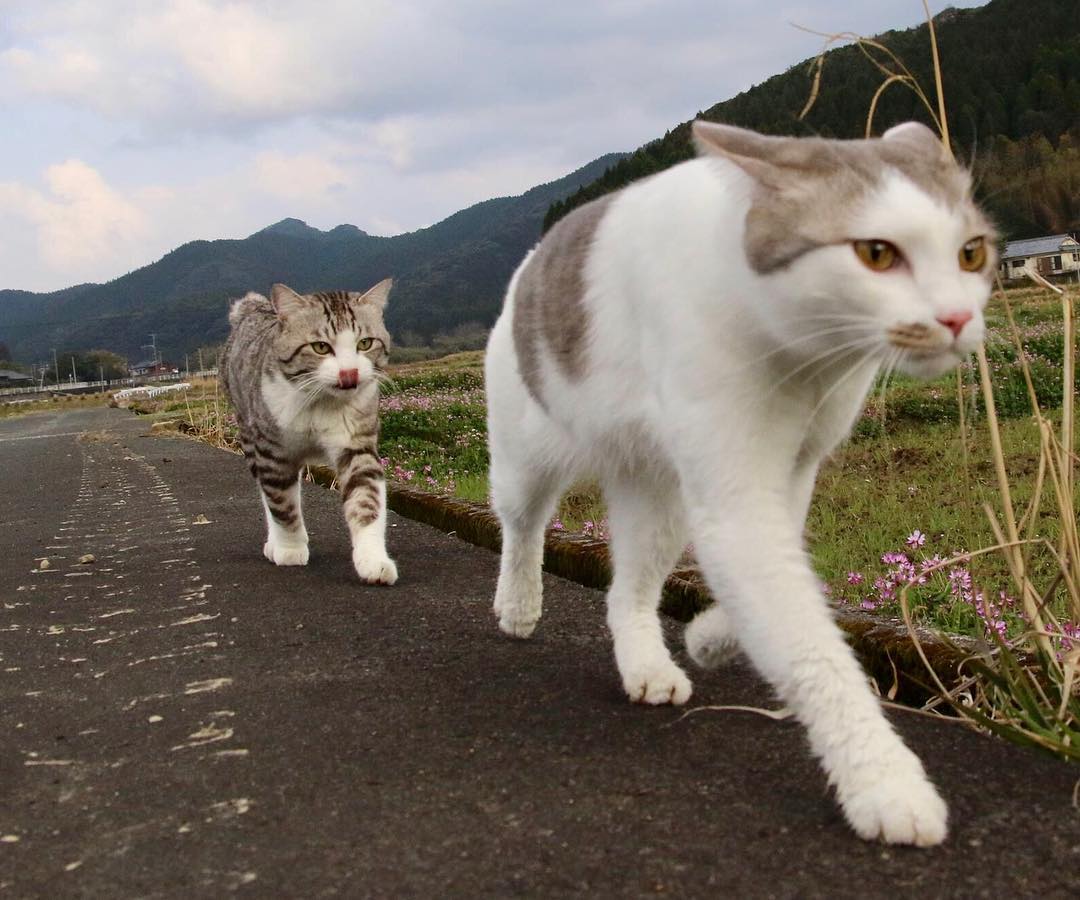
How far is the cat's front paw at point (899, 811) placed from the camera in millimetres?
1788

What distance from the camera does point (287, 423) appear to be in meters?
5.46

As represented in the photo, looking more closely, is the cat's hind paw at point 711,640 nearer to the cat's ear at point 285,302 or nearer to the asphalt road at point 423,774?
the asphalt road at point 423,774

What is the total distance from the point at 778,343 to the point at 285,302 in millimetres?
4086

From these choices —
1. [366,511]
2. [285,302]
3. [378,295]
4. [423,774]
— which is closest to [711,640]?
[423,774]

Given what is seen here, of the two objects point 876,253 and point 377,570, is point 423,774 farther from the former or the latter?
point 377,570

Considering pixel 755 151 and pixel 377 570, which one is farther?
pixel 377 570

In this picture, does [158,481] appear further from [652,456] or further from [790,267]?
[790,267]

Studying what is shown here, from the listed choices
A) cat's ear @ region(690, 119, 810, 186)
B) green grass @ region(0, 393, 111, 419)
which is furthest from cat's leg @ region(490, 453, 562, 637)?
green grass @ region(0, 393, 111, 419)

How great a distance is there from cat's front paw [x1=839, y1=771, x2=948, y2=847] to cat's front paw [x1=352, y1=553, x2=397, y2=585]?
297 centimetres

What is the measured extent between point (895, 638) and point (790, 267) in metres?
1.29

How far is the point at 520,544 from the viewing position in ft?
11.3

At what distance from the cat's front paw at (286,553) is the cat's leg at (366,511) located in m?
0.29

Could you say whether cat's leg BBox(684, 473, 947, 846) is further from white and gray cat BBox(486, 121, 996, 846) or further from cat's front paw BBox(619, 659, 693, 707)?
cat's front paw BBox(619, 659, 693, 707)

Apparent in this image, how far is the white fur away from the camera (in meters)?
5.37
